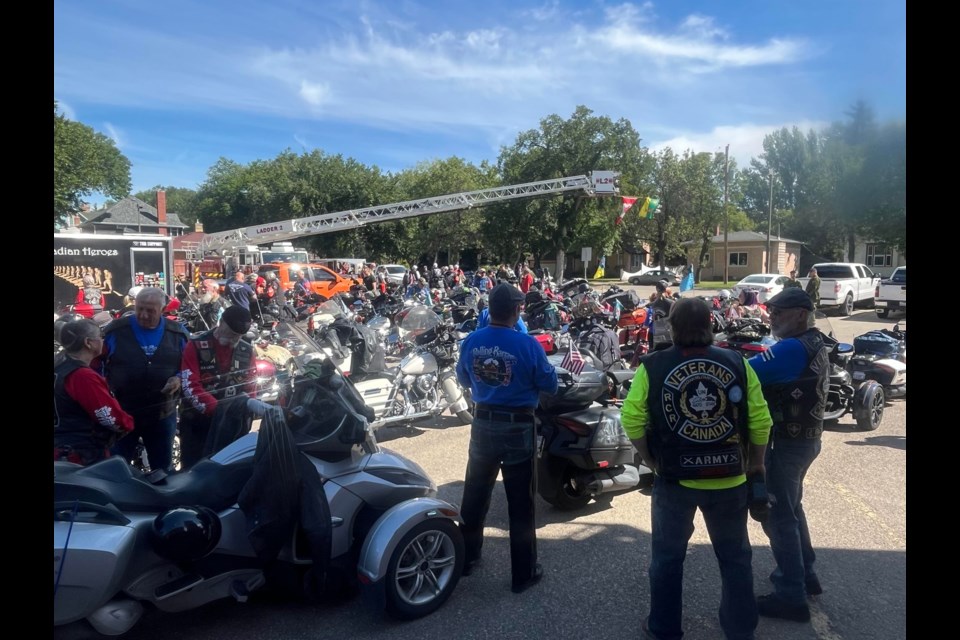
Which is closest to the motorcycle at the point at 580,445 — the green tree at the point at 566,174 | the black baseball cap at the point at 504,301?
the black baseball cap at the point at 504,301

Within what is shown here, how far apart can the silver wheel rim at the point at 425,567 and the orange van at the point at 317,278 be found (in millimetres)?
19136

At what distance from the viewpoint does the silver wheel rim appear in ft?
10.8

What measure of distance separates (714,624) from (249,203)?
5843 cm

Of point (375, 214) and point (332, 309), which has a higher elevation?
point (375, 214)

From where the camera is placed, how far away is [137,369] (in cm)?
425

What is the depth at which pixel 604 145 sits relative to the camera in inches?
1822

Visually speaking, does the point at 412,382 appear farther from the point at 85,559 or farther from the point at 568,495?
the point at 85,559

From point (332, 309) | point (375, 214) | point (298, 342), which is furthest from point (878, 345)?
point (375, 214)

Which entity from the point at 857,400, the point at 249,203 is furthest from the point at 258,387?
the point at 249,203

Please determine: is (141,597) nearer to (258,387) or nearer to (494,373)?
(258,387)

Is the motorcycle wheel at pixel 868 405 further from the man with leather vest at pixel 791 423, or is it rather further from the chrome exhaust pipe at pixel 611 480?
the man with leather vest at pixel 791 423

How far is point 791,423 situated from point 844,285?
69.3ft

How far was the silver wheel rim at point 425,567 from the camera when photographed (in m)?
3.29

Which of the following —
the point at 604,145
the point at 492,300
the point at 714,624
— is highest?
the point at 604,145
